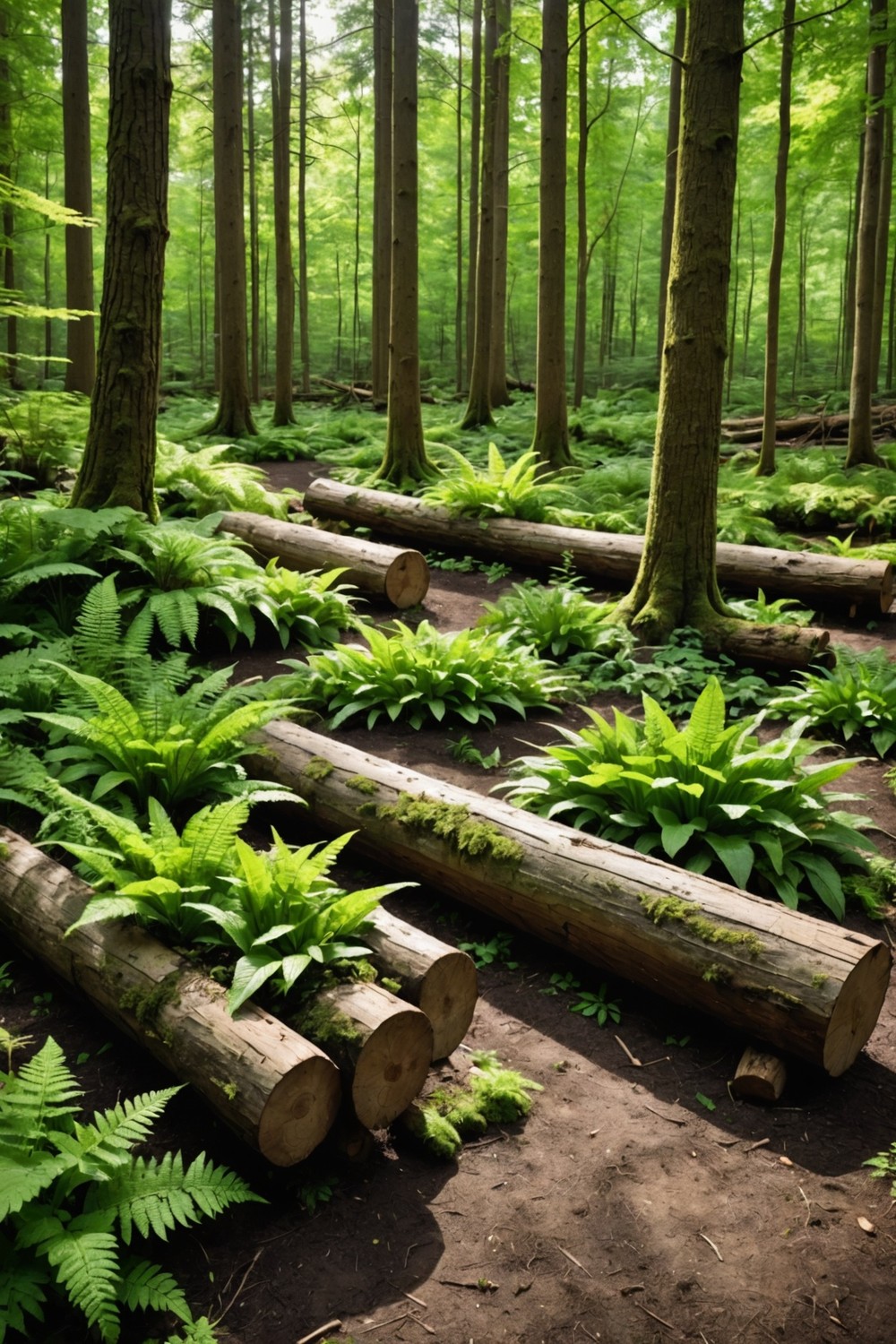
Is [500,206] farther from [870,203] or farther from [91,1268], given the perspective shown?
[91,1268]

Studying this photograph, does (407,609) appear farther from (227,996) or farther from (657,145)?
(657,145)

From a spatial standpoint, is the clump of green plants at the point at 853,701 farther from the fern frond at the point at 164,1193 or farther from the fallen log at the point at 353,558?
the fern frond at the point at 164,1193

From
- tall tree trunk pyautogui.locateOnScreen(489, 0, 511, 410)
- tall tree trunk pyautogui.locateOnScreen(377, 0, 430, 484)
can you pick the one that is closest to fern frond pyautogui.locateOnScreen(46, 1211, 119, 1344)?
tall tree trunk pyautogui.locateOnScreen(377, 0, 430, 484)

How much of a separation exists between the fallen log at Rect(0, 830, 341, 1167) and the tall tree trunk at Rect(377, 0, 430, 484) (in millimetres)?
9186

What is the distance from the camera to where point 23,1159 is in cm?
285

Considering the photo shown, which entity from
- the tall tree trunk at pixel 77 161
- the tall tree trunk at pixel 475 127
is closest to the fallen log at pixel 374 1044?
the tall tree trunk at pixel 77 161

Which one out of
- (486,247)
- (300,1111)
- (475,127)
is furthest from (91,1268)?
(475,127)

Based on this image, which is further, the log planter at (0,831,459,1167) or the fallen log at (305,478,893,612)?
the fallen log at (305,478,893,612)

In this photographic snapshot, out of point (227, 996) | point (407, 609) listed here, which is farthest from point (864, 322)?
point (227, 996)

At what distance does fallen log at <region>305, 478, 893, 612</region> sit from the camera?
8547 mm

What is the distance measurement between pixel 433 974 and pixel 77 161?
1278cm

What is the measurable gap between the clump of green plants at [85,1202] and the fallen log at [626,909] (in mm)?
1947

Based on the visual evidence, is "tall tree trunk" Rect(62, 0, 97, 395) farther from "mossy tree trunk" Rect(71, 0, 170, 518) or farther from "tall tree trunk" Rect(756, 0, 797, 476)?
"tall tree trunk" Rect(756, 0, 797, 476)

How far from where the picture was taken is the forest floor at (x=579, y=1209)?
280 cm
